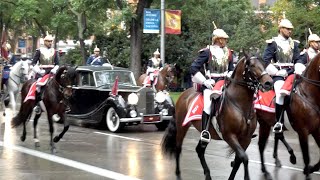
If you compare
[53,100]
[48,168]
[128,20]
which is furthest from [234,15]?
[48,168]

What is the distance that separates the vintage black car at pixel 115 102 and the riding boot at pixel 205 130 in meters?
7.28

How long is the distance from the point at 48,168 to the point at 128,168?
1.43 meters

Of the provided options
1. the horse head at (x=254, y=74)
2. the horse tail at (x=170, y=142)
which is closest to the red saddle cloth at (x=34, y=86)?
the horse tail at (x=170, y=142)

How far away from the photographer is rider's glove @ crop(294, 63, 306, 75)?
33.2 ft

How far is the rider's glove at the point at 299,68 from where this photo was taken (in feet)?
33.2

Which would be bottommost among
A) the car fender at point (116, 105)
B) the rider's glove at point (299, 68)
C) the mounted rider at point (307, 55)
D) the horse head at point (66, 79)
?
the car fender at point (116, 105)

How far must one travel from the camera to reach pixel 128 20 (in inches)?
1124

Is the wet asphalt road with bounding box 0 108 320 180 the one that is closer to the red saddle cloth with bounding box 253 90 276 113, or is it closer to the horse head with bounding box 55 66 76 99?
the red saddle cloth with bounding box 253 90 276 113

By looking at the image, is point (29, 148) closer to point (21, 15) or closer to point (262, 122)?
point (262, 122)

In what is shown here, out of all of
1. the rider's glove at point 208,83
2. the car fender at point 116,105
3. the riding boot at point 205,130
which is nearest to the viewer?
the riding boot at point 205,130

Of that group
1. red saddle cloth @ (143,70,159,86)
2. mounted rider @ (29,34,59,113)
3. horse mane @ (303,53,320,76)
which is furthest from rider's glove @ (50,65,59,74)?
red saddle cloth @ (143,70,159,86)

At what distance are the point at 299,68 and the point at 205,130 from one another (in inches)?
85.2

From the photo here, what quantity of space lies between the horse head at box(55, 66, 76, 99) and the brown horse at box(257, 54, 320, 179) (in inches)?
196

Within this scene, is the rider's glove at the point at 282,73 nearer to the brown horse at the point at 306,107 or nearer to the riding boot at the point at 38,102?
the brown horse at the point at 306,107
